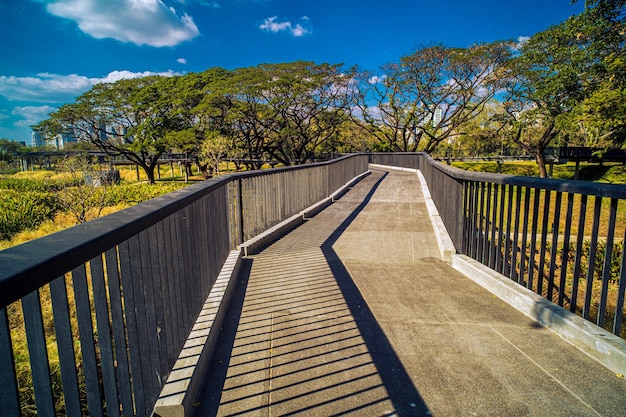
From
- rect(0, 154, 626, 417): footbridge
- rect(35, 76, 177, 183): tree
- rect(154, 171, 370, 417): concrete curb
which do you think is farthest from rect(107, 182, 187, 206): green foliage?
rect(154, 171, 370, 417): concrete curb

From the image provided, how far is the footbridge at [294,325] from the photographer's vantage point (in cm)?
157

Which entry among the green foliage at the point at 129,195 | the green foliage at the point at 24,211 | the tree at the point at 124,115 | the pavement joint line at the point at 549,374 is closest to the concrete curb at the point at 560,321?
the pavement joint line at the point at 549,374

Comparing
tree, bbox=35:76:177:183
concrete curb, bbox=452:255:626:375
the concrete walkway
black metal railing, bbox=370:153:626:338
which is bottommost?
the concrete walkway

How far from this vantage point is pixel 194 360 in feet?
9.00

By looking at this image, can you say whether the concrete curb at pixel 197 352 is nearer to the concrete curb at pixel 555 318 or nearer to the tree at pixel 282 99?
the concrete curb at pixel 555 318

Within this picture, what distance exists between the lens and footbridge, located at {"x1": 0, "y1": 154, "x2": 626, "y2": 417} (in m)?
1.57

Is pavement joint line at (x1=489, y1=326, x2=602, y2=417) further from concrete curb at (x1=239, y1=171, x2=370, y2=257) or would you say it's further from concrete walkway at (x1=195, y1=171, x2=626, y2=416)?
concrete curb at (x1=239, y1=171, x2=370, y2=257)

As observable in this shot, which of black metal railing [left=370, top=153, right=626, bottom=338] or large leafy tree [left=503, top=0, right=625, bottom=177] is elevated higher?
large leafy tree [left=503, top=0, right=625, bottom=177]

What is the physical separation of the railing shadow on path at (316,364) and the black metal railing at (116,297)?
0.41m

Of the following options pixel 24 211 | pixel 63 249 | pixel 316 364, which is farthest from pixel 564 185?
pixel 24 211

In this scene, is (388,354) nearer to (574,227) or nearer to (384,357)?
(384,357)

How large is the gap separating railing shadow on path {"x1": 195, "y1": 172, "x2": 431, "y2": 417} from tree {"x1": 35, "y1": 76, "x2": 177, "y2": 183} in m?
40.1

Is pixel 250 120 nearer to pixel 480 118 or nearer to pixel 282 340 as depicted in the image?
pixel 480 118

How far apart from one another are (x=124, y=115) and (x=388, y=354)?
4532 cm
